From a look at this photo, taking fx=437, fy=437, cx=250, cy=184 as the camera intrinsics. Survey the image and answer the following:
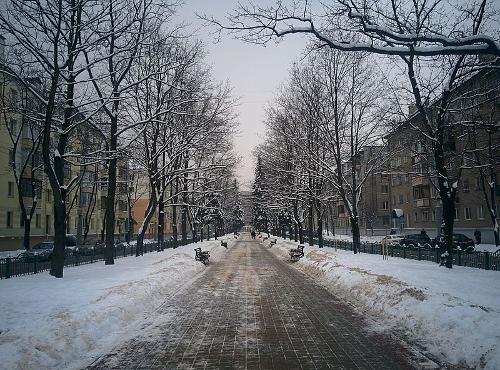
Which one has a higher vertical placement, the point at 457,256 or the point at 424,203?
the point at 424,203

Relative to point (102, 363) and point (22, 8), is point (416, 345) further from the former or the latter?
point (22, 8)

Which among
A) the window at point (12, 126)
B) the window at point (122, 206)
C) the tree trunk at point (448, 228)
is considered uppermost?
the window at point (12, 126)

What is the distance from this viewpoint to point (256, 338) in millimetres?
8633

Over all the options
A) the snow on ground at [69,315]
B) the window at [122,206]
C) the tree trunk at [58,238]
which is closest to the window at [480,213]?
the snow on ground at [69,315]

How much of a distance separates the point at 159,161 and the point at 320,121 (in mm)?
12694

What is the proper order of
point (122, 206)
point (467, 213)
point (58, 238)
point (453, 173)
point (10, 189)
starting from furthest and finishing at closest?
point (122, 206), point (467, 213), point (10, 189), point (453, 173), point (58, 238)

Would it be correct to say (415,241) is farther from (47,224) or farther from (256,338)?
(47,224)

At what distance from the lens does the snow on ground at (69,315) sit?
6.96 m

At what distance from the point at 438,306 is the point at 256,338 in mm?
3795

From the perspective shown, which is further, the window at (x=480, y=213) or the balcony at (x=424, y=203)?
the balcony at (x=424, y=203)

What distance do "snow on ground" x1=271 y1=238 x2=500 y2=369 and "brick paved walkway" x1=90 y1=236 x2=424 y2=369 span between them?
0.67 meters

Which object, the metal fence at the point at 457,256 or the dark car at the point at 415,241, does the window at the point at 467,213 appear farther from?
the metal fence at the point at 457,256

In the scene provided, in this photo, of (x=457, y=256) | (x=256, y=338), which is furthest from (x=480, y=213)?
(x=256, y=338)

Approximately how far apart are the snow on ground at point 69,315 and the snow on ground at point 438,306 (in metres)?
5.76
